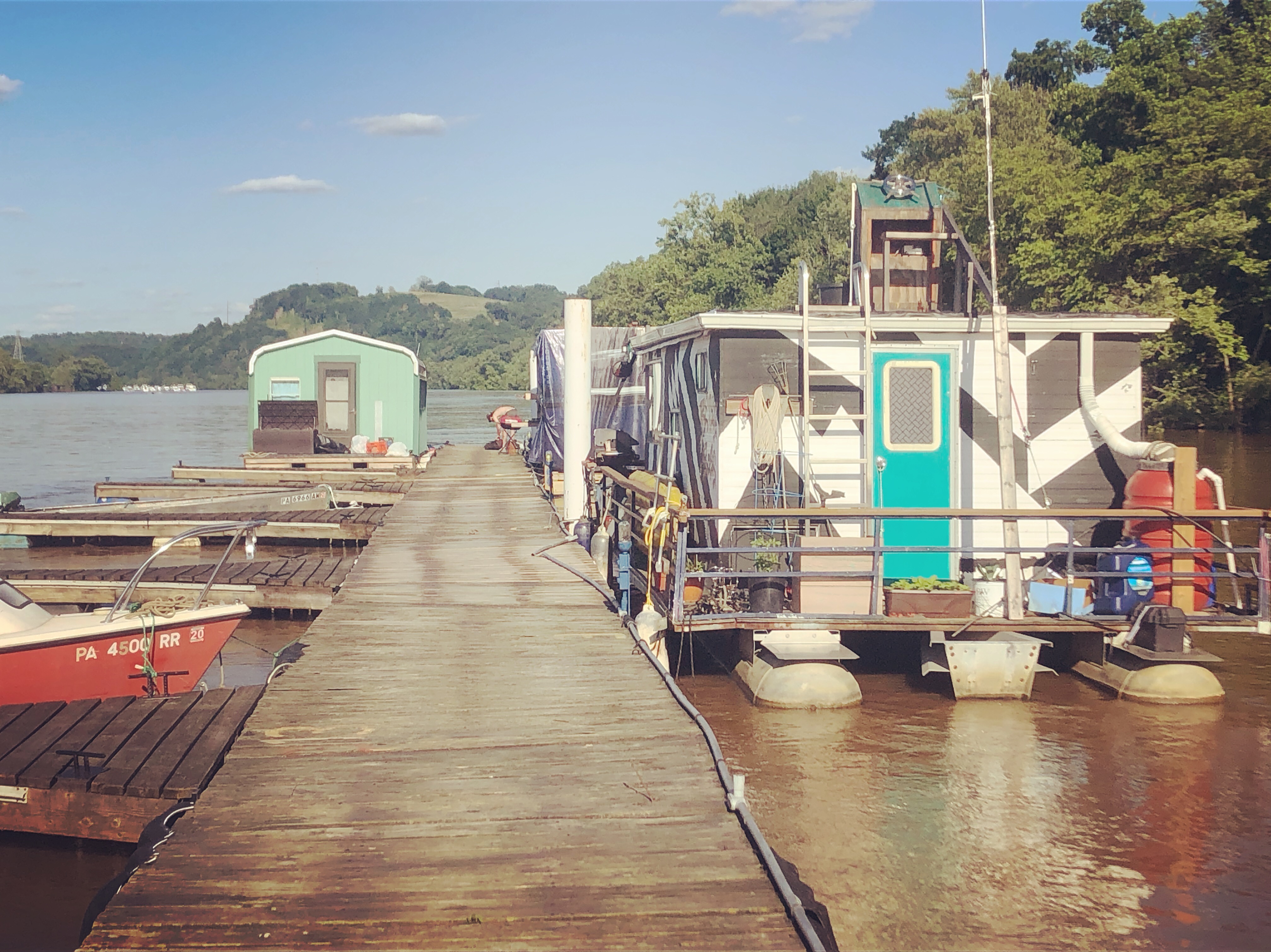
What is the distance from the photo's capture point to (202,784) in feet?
18.9

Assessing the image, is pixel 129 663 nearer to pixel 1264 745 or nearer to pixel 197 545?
pixel 1264 745

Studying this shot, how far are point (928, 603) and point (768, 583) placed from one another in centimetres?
154

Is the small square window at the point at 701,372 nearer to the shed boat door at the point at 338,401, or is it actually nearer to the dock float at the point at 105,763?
the dock float at the point at 105,763

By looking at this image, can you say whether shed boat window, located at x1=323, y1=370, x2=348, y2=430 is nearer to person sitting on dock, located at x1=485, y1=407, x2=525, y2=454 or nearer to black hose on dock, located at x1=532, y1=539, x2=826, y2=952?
person sitting on dock, located at x1=485, y1=407, x2=525, y2=454

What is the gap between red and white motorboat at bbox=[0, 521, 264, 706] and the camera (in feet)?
26.6

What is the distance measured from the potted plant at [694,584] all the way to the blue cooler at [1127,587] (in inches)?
154

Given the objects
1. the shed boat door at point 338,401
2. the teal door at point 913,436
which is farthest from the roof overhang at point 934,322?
the shed boat door at point 338,401

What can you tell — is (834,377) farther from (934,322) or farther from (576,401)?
(576,401)

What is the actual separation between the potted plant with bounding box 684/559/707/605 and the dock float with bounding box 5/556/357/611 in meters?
4.36

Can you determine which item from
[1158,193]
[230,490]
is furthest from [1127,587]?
[1158,193]

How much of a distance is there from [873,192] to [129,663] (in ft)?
32.9

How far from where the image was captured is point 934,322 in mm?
11578

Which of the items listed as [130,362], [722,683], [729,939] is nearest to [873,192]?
[722,683]

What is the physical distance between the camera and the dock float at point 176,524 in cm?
1781
